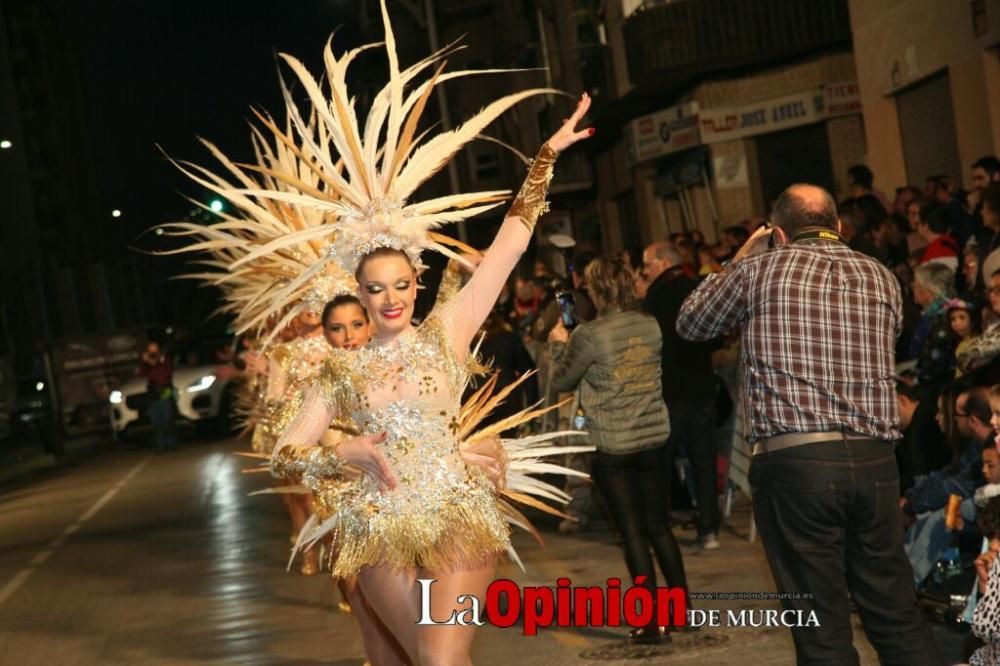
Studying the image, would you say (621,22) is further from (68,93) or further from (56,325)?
(68,93)

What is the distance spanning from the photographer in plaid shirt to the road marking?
29.4ft

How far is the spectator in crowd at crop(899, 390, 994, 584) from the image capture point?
28.1ft

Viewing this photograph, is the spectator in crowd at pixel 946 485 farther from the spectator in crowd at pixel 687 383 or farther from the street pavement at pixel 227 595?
the spectator in crowd at pixel 687 383

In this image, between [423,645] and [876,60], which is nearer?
[423,645]

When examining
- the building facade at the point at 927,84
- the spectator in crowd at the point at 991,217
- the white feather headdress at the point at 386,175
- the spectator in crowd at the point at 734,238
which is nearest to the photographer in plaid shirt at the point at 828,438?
the white feather headdress at the point at 386,175

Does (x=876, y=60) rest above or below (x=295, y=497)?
above

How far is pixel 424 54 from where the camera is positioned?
209 ft

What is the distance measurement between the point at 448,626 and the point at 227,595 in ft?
22.7

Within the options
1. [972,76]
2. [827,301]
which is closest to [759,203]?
[972,76]

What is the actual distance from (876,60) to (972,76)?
3561 mm

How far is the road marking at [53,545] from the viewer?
14141 millimetres

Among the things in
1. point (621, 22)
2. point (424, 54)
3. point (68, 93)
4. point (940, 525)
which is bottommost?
point (940, 525)

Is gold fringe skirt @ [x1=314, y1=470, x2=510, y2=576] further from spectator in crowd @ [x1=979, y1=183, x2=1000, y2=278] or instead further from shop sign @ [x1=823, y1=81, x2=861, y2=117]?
shop sign @ [x1=823, y1=81, x2=861, y2=117]
